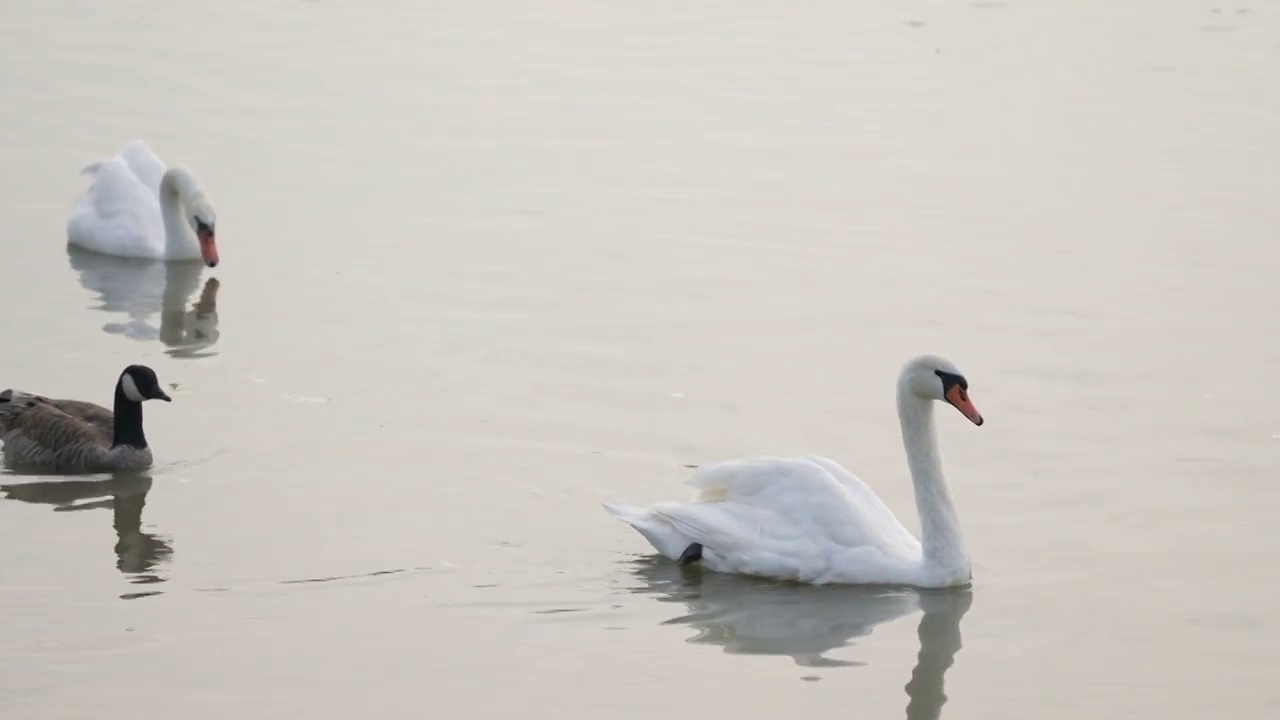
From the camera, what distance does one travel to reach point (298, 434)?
34.7 ft

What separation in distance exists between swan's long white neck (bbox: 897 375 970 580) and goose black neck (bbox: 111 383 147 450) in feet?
A: 11.6

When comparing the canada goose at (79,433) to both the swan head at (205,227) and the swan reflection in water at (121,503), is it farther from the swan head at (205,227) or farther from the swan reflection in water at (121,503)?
the swan head at (205,227)

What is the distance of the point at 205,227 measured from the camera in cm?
1450

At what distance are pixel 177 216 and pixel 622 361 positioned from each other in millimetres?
4618

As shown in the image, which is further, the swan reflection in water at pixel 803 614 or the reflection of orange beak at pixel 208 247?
the reflection of orange beak at pixel 208 247

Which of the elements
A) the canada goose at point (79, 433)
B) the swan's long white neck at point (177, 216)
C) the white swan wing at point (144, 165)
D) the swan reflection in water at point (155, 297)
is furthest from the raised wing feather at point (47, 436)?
the white swan wing at point (144, 165)

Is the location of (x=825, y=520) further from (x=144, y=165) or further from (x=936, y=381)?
(x=144, y=165)

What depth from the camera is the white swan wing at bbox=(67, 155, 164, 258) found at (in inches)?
595

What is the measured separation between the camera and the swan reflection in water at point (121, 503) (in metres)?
8.81

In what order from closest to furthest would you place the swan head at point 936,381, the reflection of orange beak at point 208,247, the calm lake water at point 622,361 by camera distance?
the calm lake water at point 622,361, the swan head at point 936,381, the reflection of orange beak at point 208,247

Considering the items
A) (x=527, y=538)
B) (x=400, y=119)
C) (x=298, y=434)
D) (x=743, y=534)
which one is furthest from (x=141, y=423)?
(x=400, y=119)

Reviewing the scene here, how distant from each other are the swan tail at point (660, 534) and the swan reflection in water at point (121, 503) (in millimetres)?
1827

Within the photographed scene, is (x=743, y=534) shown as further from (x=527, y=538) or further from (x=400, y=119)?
(x=400, y=119)

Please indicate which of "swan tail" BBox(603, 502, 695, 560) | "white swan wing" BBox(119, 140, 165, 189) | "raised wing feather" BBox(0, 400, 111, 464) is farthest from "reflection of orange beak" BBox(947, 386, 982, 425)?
"white swan wing" BBox(119, 140, 165, 189)
